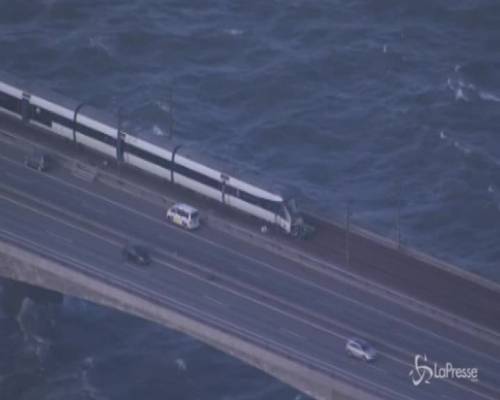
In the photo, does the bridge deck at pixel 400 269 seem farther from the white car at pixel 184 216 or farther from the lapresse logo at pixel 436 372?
the lapresse logo at pixel 436 372

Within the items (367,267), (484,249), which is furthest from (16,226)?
(484,249)

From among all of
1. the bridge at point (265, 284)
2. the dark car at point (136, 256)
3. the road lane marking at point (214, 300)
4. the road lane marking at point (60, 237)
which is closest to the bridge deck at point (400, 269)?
the bridge at point (265, 284)

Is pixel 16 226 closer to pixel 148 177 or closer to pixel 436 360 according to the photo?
pixel 148 177

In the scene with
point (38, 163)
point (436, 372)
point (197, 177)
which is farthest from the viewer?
point (38, 163)

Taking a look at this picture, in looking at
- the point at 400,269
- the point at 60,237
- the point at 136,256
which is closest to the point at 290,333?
the point at 400,269

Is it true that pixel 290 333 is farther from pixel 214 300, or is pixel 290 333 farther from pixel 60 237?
pixel 60 237
